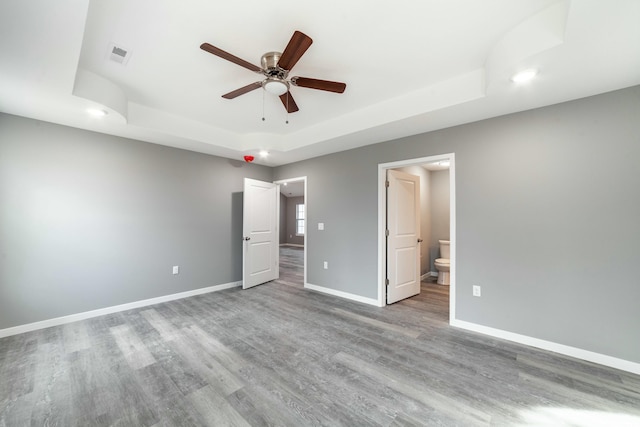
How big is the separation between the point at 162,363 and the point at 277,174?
3.94 metres

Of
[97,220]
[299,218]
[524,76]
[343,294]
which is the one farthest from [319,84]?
[299,218]

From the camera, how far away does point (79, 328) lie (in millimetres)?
3012

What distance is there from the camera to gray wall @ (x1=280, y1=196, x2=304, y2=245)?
463 inches

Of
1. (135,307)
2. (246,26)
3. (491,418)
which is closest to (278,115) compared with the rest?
(246,26)

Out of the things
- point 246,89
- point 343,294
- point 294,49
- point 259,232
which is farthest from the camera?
point 259,232

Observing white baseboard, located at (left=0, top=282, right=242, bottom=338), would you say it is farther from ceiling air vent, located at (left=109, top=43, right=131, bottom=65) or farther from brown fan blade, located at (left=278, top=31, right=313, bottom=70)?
brown fan blade, located at (left=278, top=31, right=313, bottom=70)

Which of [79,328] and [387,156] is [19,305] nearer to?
[79,328]

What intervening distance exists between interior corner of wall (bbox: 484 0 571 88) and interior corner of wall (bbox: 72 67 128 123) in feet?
12.2

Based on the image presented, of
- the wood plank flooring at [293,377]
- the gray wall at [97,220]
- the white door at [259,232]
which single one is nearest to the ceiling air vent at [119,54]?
the gray wall at [97,220]

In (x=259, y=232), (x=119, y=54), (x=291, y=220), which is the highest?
(x=119, y=54)

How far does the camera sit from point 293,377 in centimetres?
211

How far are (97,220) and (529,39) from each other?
5.01m

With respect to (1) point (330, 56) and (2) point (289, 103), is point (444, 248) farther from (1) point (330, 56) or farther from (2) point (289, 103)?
(1) point (330, 56)

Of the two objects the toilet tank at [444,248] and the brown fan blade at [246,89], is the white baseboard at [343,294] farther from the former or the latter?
the brown fan blade at [246,89]
